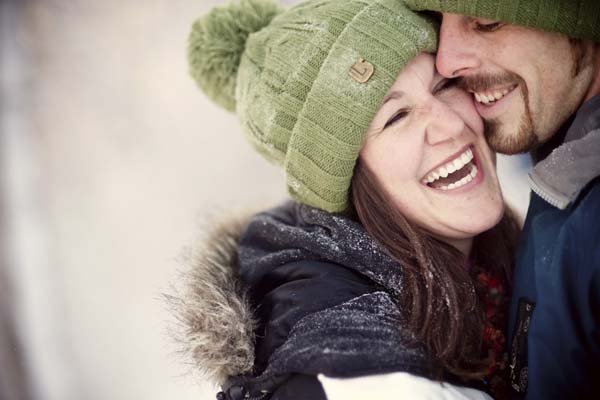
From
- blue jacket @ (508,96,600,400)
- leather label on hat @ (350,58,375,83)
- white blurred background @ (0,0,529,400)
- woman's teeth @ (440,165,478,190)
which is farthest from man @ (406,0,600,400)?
white blurred background @ (0,0,529,400)

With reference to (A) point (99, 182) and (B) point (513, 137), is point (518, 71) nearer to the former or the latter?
(B) point (513, 137)

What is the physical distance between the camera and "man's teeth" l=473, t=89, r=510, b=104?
155cm

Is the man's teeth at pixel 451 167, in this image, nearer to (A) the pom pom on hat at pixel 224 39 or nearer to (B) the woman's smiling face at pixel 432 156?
(B) the woman's smiling face at pixel 432 156

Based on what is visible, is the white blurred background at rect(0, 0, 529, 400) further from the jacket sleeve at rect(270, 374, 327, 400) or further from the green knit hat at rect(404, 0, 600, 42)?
the green knit hat at rect(404, 0, 600, 42)

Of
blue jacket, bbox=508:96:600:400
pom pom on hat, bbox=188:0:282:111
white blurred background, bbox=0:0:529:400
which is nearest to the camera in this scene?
blue jacket, bbox=508:96:600:400

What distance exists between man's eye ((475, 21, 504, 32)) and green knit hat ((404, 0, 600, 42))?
0.09 m

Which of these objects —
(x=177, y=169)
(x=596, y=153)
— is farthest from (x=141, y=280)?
(x=596, y=153)

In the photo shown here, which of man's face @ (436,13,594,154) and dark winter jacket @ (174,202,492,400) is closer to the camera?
dark winter jacket @ (174,202,492,400)

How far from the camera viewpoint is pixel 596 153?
47.1 inches

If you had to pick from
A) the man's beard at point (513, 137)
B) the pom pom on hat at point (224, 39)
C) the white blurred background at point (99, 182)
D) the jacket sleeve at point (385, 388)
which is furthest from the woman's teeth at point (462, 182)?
the white blurred background at point (99, 182)

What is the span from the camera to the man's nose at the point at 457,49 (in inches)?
59.9

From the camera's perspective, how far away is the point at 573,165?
48.4 inches

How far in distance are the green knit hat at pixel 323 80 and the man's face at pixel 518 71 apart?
8 centimetres

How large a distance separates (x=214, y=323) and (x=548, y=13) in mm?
1109
